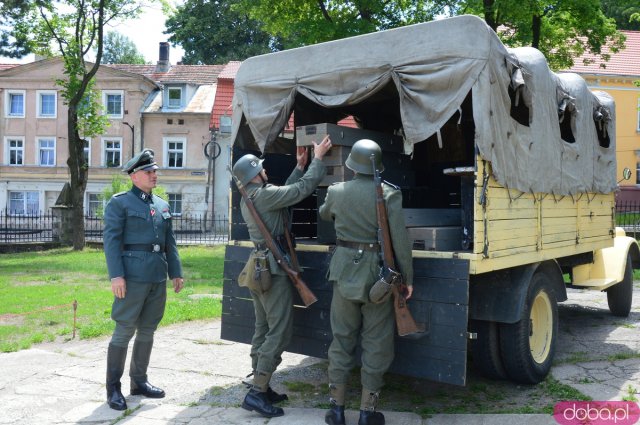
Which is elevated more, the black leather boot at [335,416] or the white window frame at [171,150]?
the white window frame at [171,150]

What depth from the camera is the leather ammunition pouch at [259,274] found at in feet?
17.1

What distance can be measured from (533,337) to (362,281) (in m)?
2.19

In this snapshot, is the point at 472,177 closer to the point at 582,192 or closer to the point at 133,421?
the point at 582,192

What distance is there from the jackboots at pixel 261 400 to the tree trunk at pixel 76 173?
61.2ft

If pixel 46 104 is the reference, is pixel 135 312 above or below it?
below

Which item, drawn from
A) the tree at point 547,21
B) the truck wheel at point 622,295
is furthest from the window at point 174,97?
the truck wheel at point 622,295

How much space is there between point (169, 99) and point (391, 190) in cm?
3428

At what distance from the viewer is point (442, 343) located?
4.82 m

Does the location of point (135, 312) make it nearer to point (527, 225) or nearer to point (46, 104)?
point (527, 225)

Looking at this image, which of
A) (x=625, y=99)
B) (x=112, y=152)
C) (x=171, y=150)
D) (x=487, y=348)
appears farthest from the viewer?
(x=112, y=152)

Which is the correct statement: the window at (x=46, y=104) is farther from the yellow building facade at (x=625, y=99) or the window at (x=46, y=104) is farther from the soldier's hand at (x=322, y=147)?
the soldier's hand at (x=322, y=147)

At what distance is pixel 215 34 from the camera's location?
4662 centimetres

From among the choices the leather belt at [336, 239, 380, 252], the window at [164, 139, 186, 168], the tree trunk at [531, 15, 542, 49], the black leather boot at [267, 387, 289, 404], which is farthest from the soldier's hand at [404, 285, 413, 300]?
the window at [164, 139, 186, 168]

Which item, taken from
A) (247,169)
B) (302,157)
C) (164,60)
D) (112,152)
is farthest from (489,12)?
(164,60)
